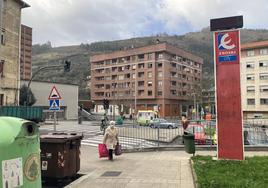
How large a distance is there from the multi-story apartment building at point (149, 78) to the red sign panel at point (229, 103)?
71.2 metres

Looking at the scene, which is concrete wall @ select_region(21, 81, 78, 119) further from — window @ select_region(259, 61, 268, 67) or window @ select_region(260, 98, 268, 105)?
window @ select_region(259, 61, 268, 67)

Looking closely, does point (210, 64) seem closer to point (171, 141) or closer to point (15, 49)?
point (15, 49)

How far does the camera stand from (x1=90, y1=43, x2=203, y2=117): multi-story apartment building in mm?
84375

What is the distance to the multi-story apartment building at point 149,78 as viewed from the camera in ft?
277

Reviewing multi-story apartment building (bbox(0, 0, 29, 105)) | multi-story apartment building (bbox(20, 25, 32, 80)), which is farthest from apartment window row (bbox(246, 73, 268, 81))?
multi-story apartment building (bbox(20, 25, 32, 80))

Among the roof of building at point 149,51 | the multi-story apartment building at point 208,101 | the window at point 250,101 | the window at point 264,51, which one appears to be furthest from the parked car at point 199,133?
the roof of building at point 149,51

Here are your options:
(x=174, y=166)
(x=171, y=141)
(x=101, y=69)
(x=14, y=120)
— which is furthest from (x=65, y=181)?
(x=101, y=69)

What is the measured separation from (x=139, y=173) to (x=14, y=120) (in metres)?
6.22

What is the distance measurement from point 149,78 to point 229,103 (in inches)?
2954

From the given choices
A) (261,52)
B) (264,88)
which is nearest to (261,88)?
(264,88)

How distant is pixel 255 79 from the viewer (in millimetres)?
72812

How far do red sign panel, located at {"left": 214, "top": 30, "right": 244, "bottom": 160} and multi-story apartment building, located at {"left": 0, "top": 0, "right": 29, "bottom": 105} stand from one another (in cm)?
2979

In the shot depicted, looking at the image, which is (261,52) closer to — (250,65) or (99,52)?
(250,65)

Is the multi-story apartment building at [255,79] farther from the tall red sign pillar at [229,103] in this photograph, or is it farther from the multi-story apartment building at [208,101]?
the tall red sign pillar at [229,103]
